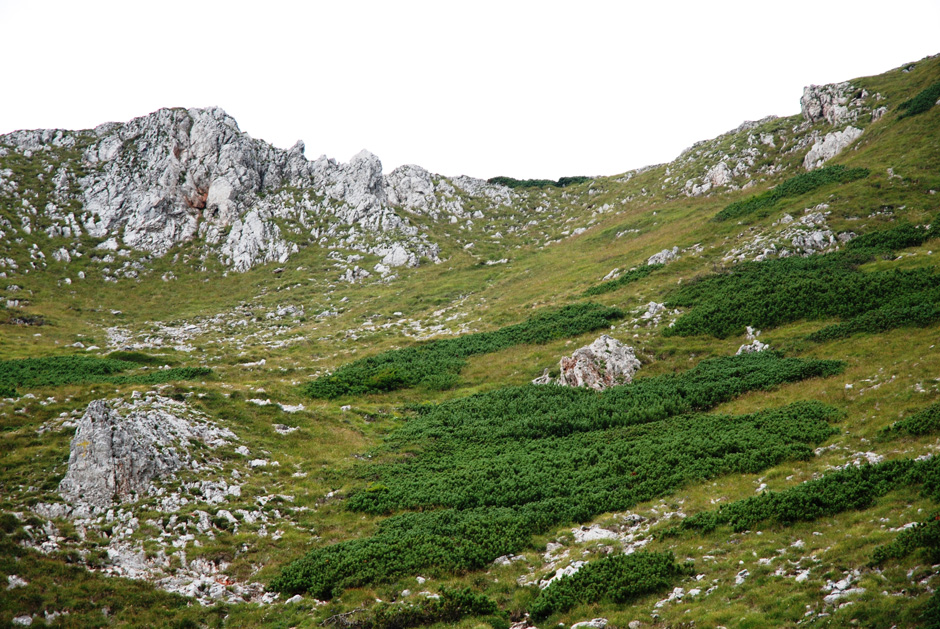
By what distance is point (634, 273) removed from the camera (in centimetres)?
6219

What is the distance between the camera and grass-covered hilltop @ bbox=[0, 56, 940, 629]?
14.5m

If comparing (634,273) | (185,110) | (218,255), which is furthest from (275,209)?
(634,273)

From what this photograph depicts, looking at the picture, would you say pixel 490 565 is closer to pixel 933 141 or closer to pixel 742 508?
pixel 742 508

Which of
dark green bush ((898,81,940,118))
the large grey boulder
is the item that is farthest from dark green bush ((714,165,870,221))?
the large grey boulder

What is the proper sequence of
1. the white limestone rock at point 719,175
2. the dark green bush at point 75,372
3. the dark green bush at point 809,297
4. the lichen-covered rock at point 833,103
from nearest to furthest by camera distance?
the dark green bush at point 809,297
the dark green bush at point 75,372
the lichen-covered rock at point 833,103
the white limestone rock at point 719,175

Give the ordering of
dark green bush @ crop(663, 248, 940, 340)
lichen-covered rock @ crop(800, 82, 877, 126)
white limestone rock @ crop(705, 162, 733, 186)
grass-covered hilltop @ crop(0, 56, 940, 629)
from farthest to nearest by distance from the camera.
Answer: white limestone rock @ crop(705, 162, 733, 186)
lichen-covered rock @ crop(800, 82, 877, 126)
dark green bush @ crop(663, 248, 940, 340)
grass-covered hilltop @ crop(0, 56, 940, 629)

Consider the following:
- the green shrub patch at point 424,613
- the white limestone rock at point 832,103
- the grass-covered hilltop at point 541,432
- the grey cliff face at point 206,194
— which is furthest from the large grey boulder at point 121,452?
the white limestone rock at point 832,103

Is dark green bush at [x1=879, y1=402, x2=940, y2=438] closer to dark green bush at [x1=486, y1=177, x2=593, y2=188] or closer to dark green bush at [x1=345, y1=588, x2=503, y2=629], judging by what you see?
dark green bush at [x1=345, y1=588, x2=503, y2=629]

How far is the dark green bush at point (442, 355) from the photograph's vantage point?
43.3 m

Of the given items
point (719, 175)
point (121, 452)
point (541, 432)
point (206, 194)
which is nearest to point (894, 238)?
point (541, 432)

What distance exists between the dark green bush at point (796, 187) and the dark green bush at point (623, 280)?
1719cm

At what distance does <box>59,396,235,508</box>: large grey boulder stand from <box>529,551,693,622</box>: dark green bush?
60.8 ft

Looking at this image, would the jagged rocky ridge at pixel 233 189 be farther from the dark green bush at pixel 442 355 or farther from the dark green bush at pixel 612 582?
the dark green bush at pixel 612 582

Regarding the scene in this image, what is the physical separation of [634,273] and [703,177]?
48084 millimetres
